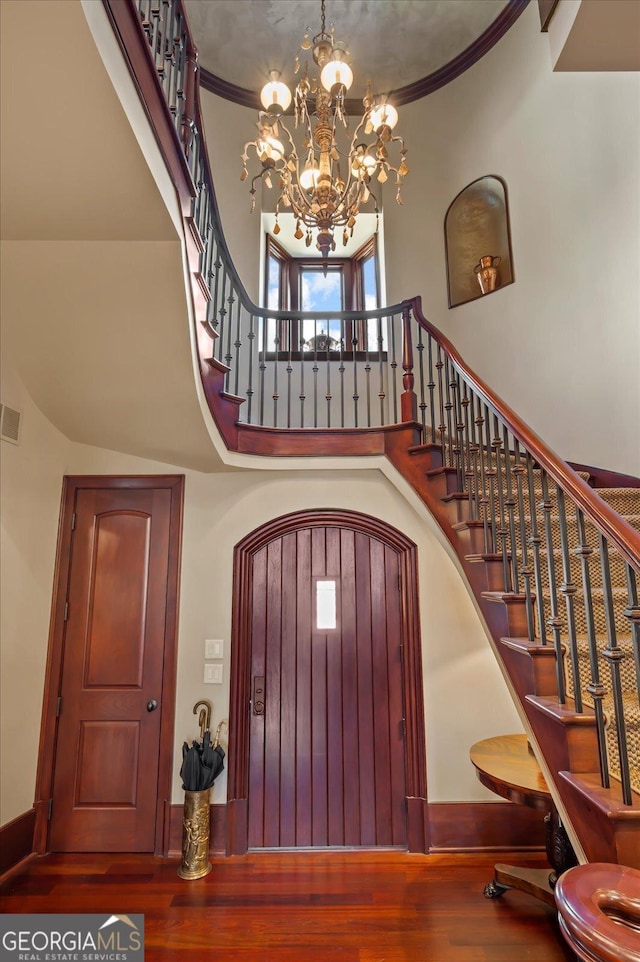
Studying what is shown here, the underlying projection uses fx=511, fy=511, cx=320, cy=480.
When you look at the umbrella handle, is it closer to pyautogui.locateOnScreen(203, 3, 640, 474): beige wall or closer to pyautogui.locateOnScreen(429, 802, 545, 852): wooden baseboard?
pyautogui.locateOnScreen(429, 802, 545, 852): wooden baseboard

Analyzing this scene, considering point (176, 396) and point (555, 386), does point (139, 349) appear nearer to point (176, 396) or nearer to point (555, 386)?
point (176, 396)

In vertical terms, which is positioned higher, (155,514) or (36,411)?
(36,411)

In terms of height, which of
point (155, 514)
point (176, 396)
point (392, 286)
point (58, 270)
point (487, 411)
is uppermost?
point (392, 286)

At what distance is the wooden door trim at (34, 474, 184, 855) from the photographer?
3205 millimetres

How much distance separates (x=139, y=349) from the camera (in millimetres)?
Answer: 2518

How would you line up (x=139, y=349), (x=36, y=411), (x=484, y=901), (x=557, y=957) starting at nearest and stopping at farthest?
(x=557, y=957), (x=139, y=349), (x=484, y=901), (x=36, y=411)

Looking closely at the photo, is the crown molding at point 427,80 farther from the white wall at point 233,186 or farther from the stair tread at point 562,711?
the stair tread at point 562,711

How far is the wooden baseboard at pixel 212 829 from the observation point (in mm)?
3178

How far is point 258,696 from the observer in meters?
3.43

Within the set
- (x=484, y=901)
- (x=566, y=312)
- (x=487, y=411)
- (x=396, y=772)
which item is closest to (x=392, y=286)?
(x=566, y=312)

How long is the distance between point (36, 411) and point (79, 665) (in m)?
1.68

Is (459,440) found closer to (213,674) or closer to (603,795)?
(603,795)

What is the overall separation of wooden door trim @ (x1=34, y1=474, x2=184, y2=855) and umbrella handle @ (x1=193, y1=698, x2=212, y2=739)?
168 mm

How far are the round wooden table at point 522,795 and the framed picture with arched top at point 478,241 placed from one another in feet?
11.7
